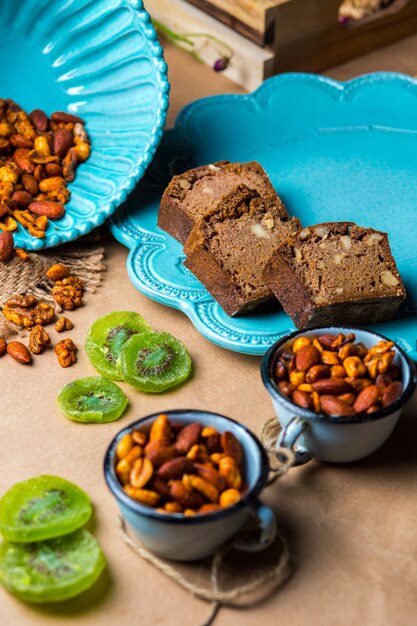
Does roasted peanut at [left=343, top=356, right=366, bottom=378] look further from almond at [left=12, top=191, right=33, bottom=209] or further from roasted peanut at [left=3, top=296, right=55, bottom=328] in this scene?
almond at [left=12, top=191, right=33, bottom=209]

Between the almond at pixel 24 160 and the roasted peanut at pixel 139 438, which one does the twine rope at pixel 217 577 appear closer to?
the roasted peanut at pixel 139 438

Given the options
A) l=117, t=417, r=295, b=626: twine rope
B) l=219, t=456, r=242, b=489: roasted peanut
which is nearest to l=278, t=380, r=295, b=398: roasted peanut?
l=117, t=417, r=295, b=626: twine rope

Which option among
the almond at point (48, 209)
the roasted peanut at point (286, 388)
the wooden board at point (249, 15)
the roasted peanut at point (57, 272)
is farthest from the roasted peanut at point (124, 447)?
the wooden board at point (249, 15)

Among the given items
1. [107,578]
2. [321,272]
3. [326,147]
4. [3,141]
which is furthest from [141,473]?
[326,147]

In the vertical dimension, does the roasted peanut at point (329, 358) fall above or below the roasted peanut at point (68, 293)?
above

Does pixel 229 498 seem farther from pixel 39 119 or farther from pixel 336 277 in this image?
pixel 39 119
